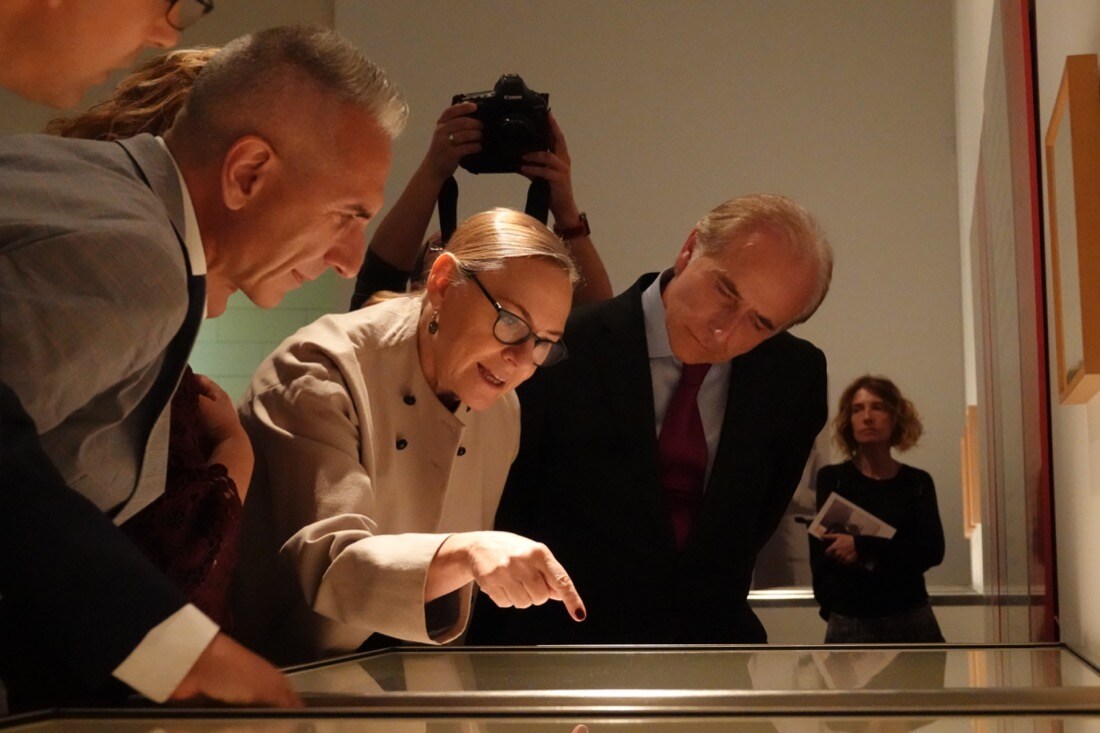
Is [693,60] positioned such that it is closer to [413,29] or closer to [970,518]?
[413,29]

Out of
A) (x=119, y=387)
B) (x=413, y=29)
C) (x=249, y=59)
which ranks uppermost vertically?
(x=413, y=29)

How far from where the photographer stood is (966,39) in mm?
4078

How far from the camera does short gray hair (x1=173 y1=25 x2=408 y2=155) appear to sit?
3.87 feet

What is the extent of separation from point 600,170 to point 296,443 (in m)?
3.69

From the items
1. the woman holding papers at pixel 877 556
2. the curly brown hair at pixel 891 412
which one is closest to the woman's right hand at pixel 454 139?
the woman holding papers at pixel 877 556

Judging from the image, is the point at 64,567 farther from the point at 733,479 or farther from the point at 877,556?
the point at 877,556

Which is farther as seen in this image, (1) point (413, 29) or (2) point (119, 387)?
(1) point (413, 29)

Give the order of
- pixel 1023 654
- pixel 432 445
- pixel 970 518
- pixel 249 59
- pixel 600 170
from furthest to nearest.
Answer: pixel 600 170 → pixel 970 518 → pixel 432 445 → pixel 1023 654 → pixel 249 59

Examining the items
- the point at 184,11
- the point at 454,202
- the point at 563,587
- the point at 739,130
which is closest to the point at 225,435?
the point at 563,587

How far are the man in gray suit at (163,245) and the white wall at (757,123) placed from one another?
3751 millimetres

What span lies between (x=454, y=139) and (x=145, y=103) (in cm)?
105

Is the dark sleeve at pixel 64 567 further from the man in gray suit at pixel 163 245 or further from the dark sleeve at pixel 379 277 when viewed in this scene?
the dark sleeve at pixel 379 277

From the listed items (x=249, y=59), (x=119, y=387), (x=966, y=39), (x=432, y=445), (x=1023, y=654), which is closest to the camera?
(x=119, y=387)

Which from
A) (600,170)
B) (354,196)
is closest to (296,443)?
(354,196)
